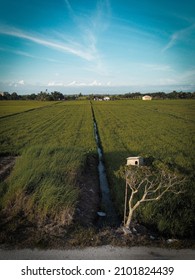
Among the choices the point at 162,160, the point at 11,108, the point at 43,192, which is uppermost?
the point at 11,108

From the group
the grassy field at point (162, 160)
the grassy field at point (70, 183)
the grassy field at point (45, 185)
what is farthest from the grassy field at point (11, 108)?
the grassy field at point (45, 185)

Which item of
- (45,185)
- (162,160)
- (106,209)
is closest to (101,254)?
(106,209)

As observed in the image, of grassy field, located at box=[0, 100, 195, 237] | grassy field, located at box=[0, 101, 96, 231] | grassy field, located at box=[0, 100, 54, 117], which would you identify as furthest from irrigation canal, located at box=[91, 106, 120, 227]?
grassy field, located at box=[0, 100, 54, 117]

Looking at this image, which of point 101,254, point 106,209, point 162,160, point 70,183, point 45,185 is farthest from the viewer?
point 162,160

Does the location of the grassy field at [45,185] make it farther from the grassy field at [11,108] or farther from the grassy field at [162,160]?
the grassy field at [11,108]

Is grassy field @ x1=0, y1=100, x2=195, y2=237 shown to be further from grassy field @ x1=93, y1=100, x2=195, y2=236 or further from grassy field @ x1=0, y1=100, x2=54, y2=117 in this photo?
grassy field @ x1=0, y1=100, x2=54, y2=117

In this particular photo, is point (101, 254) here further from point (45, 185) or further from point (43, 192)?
point (45, 185)
